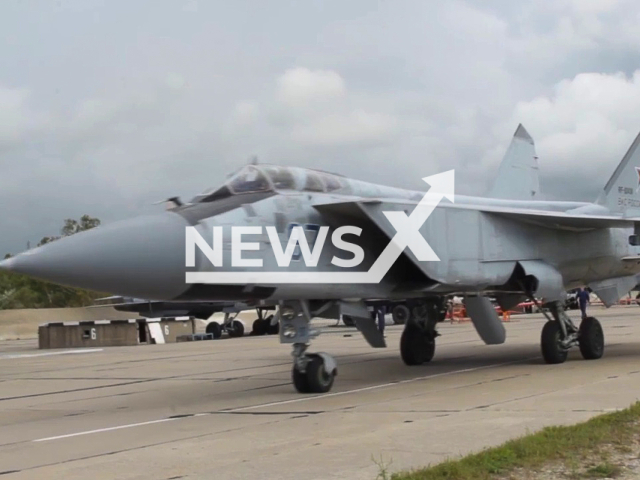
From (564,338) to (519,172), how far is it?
4.60 meters

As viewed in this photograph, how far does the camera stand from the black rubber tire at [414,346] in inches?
516

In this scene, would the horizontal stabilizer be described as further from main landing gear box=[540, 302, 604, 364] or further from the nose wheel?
the nose wheel

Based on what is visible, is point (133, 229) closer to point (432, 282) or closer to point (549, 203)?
point (432, 282)

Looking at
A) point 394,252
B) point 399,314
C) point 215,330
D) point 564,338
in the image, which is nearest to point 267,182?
point 394,252

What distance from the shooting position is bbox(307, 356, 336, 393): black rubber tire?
9.30m

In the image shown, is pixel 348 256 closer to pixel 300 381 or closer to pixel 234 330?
pixel 300 381

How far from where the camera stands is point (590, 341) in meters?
12.3

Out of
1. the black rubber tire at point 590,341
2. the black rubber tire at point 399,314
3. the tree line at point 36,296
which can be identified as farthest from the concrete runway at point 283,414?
the tree line at point 36,296

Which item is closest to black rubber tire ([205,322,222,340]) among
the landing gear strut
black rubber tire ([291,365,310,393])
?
the landing gear strut

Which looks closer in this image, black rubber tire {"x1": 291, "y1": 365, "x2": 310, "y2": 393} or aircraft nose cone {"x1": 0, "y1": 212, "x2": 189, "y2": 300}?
aircraft nose cone {"x1": 0, "y1": 212, "x2": 189, "y2": 300}

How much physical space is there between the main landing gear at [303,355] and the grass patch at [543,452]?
152 inches

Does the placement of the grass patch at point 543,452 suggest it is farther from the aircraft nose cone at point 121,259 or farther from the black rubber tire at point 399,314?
the black rubber tire at point 399,314

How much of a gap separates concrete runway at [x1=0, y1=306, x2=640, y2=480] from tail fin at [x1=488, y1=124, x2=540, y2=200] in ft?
10.2

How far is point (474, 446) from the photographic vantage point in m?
5.51
